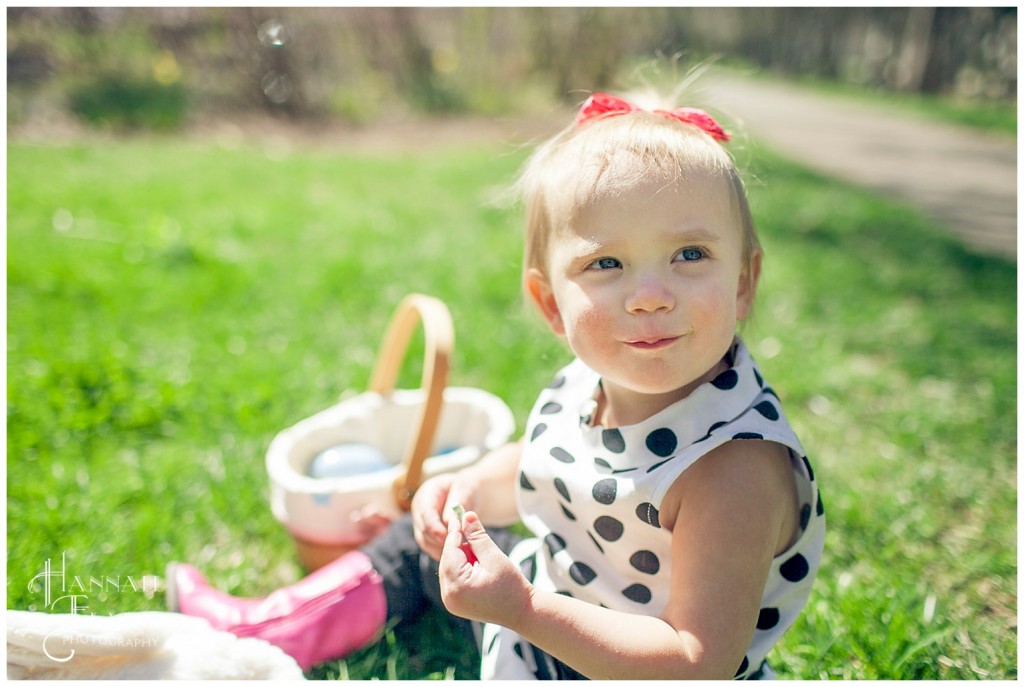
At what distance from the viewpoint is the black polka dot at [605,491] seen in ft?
4.42

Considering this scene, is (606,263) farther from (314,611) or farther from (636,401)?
(314,611)

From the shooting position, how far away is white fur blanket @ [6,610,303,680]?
1.48m

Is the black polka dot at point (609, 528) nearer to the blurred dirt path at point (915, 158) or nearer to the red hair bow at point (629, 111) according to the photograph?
the red hair bow at point (629, 111)

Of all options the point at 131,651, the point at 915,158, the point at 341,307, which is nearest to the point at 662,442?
the point at 131,651

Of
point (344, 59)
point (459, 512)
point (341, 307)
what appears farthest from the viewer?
point (344, 59)

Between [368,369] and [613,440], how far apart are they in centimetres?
169

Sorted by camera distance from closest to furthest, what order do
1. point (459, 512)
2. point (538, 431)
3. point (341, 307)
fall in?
point (459, 512), point (538, 431), point (341, 307)

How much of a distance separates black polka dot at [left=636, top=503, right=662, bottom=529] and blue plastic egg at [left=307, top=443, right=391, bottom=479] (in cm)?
100

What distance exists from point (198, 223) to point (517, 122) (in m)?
4.88

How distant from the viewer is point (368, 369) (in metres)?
2.96

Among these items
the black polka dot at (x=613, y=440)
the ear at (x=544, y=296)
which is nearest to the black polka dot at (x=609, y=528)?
the black polka dot at (x=613, y=440)

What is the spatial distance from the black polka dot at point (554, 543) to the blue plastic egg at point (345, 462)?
77 centimetres

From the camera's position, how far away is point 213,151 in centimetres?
666

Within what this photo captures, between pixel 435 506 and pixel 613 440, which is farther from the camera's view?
pixel 435 506
